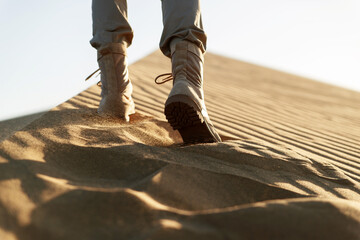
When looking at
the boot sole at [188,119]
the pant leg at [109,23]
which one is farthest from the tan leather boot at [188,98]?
the pant leg at [109,23]

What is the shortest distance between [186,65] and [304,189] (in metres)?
0.81

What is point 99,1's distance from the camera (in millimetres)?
2154

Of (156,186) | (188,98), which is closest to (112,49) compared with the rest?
(188,98)

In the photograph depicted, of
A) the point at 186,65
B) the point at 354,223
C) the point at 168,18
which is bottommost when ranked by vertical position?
the point at 354,223

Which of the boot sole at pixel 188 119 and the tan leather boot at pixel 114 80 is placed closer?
the boot sole at pixel 188 119

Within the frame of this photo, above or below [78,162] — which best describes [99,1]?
above

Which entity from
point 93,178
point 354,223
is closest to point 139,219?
point 93,178

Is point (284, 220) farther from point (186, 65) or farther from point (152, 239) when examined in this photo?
point (186, 65)

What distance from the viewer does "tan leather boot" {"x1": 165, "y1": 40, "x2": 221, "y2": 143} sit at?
170cm

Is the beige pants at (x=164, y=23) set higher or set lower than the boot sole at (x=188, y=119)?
higher

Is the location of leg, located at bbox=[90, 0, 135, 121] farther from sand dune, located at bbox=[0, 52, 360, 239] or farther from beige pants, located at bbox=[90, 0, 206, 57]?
sand dune, located at bbox=[0, 52, 360, 239]

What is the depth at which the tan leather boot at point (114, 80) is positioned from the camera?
7.22 ft

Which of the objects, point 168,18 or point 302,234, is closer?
point 302,234

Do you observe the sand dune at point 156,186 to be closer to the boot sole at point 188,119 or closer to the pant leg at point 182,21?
the boot sole at point 188,119
